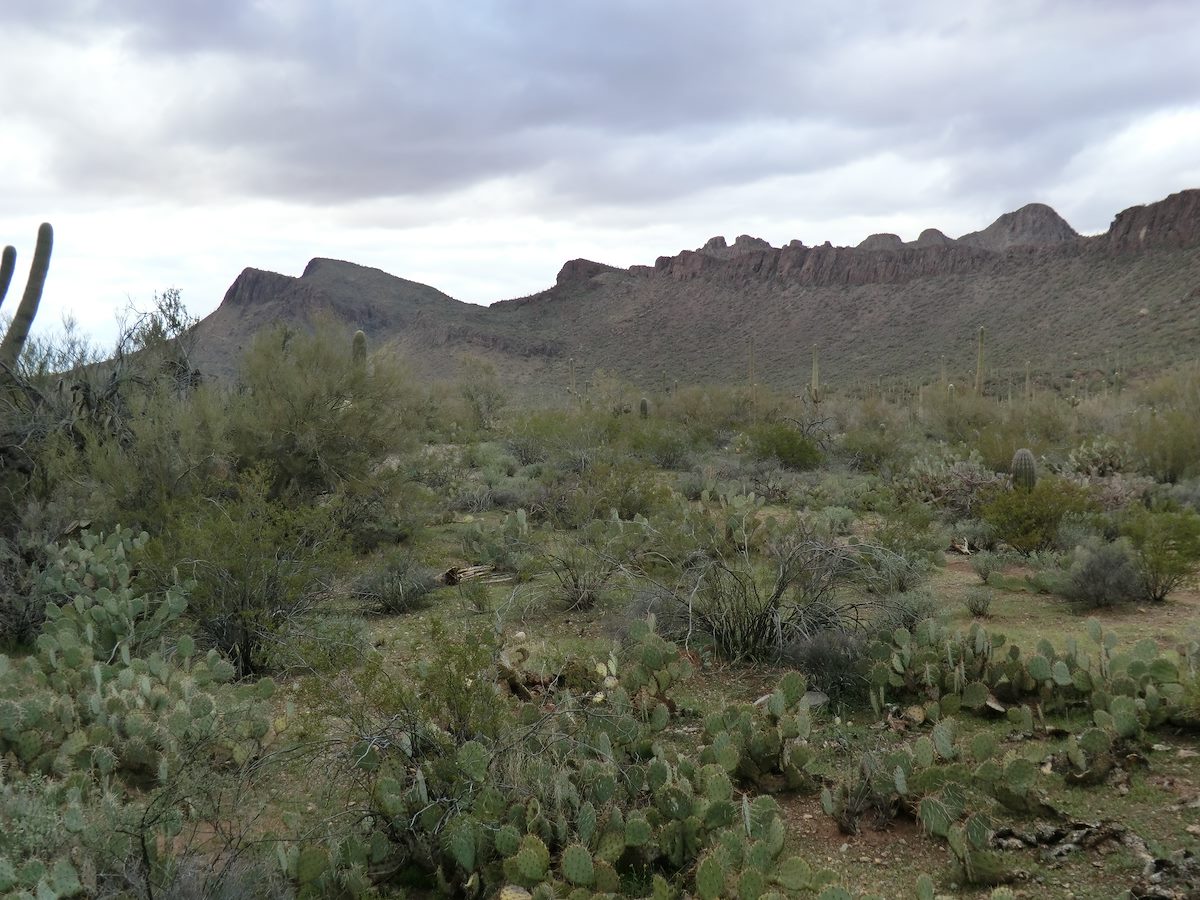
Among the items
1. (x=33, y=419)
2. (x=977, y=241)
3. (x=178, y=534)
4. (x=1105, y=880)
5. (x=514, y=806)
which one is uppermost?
(x=977, y=241)

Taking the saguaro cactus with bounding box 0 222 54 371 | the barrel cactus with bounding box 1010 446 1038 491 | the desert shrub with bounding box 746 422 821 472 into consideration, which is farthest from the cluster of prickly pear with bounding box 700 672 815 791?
the desert shrub with bounding box 746 422 821 472

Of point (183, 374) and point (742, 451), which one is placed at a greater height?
→ point (183, 374)

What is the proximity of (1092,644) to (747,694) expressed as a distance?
2.75m

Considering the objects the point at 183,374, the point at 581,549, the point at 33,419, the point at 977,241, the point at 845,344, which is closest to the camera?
the point at 581,549

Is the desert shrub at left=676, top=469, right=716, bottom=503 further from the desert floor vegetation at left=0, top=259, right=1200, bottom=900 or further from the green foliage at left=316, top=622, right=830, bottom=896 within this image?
the green foliage at left=316, top=622, right=830, bottom=896

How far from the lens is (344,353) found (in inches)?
511

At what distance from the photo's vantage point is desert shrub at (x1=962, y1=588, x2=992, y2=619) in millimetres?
7879

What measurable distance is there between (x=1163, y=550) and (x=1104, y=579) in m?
0.66

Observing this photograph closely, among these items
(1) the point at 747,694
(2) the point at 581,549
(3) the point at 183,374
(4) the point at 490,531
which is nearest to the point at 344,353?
(3) the point at 183,374

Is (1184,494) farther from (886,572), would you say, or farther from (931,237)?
Result: (931,237)

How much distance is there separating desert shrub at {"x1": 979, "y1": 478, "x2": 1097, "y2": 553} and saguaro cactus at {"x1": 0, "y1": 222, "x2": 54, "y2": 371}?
39.0ft

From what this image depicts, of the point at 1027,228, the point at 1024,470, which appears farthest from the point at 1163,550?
the point at 1027,228

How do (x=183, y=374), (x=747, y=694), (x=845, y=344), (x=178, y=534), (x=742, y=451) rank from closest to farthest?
→ (x=747, y=694), (x=178, y=534), (x=183, y=374), (x=742, y=451), (x=845, y=344)

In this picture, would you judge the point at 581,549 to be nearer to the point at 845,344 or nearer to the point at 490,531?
the point at 490,531
